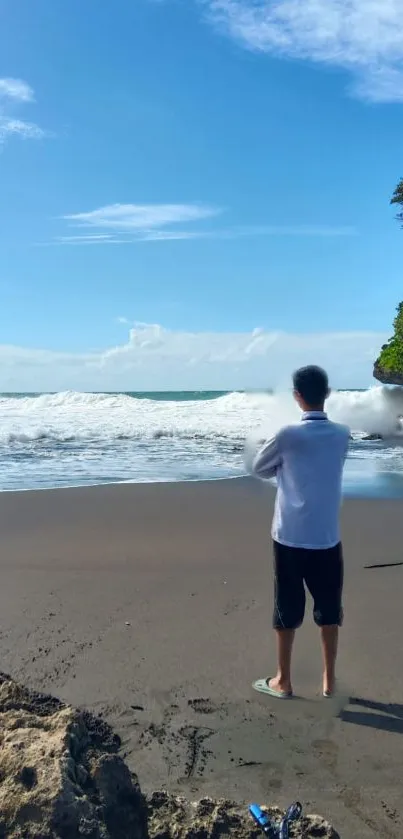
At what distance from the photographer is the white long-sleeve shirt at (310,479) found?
3879mm

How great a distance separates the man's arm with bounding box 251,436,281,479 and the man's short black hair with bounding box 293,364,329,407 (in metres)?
0.30

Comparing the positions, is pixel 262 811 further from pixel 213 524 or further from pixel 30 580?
pixel 213 524

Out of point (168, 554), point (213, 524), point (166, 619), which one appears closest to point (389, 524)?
point (213, 524)

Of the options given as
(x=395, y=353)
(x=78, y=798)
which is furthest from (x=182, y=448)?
(x=78, y=798)

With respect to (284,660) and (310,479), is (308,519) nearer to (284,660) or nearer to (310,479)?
(310,479)

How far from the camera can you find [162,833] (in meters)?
2.46

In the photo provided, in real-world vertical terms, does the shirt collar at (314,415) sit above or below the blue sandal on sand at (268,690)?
above

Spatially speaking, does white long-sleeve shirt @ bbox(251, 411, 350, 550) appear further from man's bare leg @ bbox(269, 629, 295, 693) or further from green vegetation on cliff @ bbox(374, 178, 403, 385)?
green vegetation on cliff @ bbox(374, 178, 403, 385)

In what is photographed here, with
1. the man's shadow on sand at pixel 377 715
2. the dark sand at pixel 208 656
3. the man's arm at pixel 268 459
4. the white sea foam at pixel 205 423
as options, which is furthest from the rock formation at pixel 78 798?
the white sea foam at pixel 205 423

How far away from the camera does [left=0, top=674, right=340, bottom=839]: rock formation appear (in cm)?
212

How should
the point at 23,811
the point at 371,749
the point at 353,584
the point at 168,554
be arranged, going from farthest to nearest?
the point at 168,554 → the point at 353,584 → the point at 371,749 → the point at 23,811

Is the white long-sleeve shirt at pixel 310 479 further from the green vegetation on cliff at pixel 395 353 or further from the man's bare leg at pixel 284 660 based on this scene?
the green vegetation on cliff at pixel 395 353

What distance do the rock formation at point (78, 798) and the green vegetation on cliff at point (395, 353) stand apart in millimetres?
23570

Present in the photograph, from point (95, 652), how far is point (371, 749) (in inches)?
74.1
